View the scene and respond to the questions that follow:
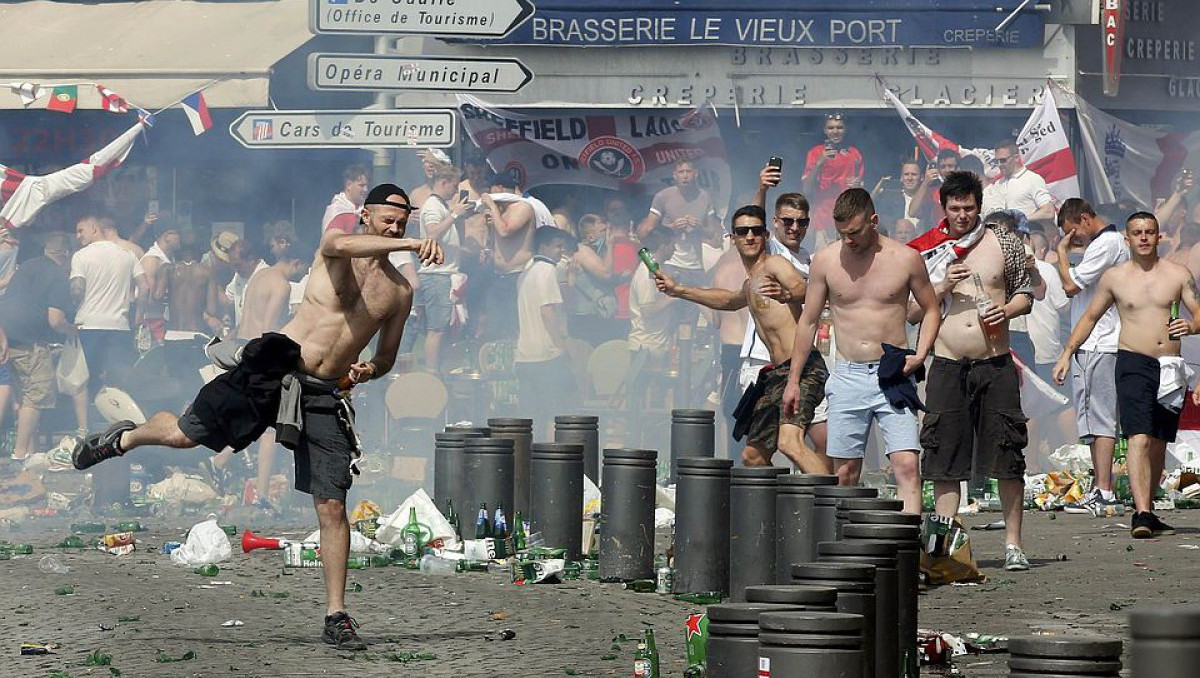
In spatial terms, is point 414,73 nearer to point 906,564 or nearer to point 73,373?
point 73,373

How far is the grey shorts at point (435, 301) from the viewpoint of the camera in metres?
18.3

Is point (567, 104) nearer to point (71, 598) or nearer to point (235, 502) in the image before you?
point (235, 502)

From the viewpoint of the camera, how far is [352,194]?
1805cm

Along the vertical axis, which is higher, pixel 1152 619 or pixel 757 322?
pixel 757 322

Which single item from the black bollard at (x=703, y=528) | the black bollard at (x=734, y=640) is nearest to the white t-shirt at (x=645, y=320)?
the black bollard at (x=703, y=528)

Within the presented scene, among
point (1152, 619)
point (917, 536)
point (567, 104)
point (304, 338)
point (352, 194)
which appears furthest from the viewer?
point (567, 104)

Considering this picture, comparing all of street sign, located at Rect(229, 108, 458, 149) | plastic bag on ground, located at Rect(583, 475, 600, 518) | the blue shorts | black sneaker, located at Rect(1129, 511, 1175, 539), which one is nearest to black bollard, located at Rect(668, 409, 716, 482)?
plastic bag on ground, located at Rect(583, 475, 600, 518)

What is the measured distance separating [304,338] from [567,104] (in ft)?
42.5

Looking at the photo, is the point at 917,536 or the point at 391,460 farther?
the point at 391,460

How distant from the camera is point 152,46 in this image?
22.9 meters

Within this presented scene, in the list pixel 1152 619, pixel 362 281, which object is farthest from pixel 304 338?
pixel 1152 619

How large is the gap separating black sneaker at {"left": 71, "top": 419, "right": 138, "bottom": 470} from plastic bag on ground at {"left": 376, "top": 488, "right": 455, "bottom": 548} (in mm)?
2780

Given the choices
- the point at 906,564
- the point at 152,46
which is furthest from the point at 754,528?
the point at 152,46

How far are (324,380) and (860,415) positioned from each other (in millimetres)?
2868
